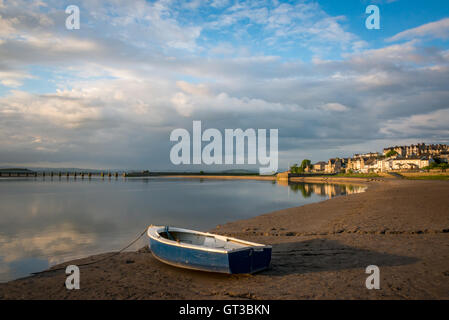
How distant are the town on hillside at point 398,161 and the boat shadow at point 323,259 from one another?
289ft

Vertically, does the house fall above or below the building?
below

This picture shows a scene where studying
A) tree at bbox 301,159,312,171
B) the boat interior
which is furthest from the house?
the boat interior

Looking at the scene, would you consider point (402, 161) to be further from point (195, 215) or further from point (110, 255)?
point (110, 255)

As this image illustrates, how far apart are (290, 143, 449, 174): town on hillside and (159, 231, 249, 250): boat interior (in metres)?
91.5

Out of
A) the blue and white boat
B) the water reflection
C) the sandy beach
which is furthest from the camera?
the water reflection

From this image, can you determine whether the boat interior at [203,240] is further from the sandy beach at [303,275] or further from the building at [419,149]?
the building at [419,149]

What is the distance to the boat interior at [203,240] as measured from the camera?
10.4 meters

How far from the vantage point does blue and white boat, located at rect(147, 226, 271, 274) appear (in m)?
8.62

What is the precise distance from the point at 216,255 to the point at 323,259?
4.07 metres

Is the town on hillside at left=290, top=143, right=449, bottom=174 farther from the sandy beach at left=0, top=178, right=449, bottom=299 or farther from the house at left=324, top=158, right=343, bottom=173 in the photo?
the sandy beach at left=0, top=178, right=449, bottom=299

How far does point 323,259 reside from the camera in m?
10.1
